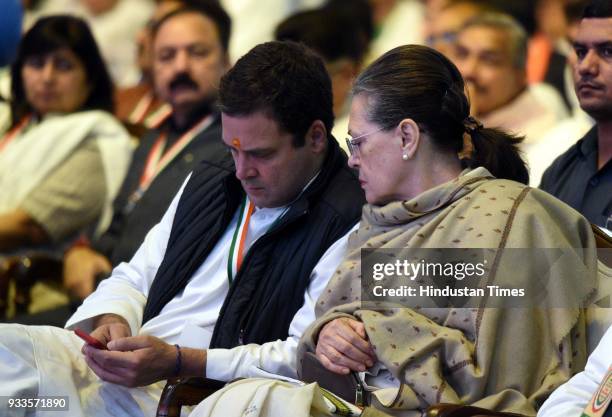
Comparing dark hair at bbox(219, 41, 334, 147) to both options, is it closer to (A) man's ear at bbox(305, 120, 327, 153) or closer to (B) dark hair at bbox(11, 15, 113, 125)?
(A) man's ear at bbox(305, 120, 327, 153)

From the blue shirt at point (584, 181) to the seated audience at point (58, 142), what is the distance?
2.14m

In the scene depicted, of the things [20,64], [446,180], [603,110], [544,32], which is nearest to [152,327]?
[446,180]

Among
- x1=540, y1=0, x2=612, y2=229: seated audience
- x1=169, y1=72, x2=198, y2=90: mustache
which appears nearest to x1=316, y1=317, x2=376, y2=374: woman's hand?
x1=540, y1=0, x2=612, y2=229: seated audience

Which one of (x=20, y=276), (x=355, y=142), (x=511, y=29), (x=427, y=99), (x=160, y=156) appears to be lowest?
(x=20, y=276)

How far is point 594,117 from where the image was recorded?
398 cm

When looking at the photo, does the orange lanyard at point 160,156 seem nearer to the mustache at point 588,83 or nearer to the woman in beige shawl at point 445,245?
the mustache at point 588,83

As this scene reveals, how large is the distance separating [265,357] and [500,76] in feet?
8.64

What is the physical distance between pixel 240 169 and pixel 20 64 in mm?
2759

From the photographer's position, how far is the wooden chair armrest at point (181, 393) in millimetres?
2955

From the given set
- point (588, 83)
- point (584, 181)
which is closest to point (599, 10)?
point (588, 83)

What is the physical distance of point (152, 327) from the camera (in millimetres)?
3543

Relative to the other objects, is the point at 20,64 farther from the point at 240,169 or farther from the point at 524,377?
the point at 524,377

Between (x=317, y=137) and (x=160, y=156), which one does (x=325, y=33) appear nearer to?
(x=160, y=156)

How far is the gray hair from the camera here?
17.9 ft
